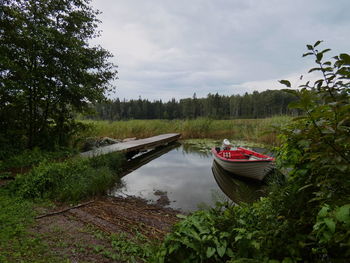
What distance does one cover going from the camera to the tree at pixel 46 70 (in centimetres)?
493

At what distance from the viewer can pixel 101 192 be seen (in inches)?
164

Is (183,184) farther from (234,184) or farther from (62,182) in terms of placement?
(62,182)

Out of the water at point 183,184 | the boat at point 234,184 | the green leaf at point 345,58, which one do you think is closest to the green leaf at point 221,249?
the green leaf at point 345,58

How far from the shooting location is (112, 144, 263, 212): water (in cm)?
439

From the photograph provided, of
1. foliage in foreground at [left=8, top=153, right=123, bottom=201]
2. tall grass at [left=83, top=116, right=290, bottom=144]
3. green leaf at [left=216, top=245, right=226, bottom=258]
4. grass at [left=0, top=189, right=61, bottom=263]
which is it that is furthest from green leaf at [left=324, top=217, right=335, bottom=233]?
tall grass at [left=83, top=116, right=290, bottom=144]

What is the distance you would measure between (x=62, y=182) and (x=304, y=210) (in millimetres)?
4092

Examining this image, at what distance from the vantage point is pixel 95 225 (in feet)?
8.70

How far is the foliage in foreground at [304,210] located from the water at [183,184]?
1.89 metres

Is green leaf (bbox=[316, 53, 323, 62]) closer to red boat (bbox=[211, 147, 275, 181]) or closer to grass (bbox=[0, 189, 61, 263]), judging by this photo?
grass (bbox=[0, 189, 61, 263])

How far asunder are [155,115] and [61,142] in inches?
1567

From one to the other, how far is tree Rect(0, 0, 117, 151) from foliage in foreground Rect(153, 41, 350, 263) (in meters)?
5.56

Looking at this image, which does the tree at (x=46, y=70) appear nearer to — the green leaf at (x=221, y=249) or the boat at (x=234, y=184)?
the boat at (x=234, y=184)

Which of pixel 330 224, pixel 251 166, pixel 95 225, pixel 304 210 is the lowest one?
pixel 95 225

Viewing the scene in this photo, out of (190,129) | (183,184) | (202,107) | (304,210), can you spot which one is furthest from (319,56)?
(202,107)
